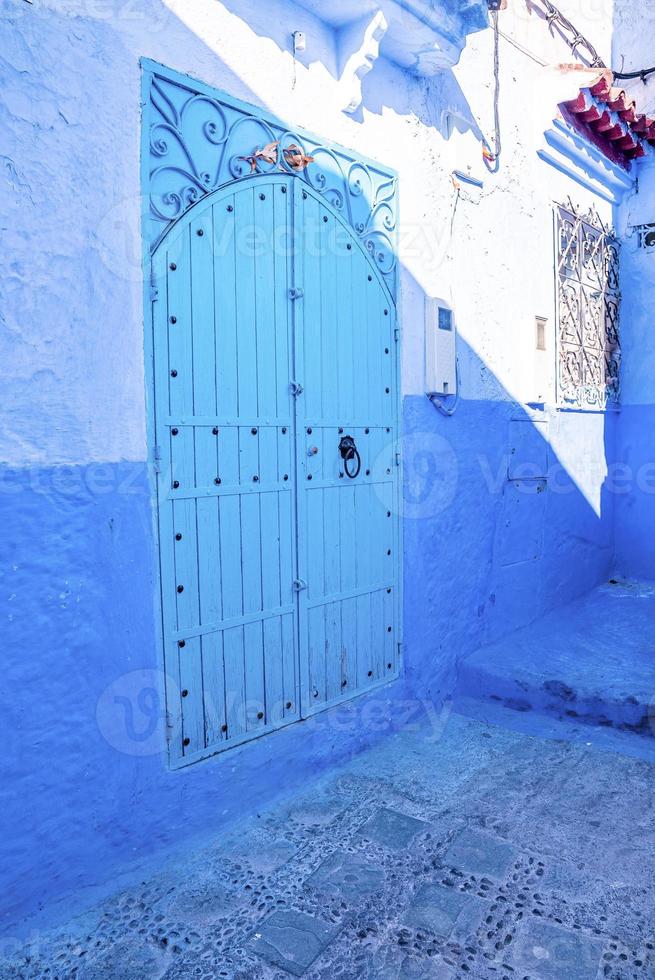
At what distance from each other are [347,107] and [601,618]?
372cm

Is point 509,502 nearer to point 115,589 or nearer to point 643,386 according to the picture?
point 643,386

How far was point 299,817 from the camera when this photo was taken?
293 cm

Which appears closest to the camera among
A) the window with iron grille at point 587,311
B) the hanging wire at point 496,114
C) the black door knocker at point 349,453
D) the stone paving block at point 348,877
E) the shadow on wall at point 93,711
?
Result: the shadow on wall at point 93,711

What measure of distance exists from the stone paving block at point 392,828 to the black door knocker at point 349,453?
4.80ft

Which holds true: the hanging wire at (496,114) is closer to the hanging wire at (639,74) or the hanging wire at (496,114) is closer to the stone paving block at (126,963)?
the hanging wire at (639,74)

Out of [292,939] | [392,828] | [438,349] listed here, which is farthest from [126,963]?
[438,349]

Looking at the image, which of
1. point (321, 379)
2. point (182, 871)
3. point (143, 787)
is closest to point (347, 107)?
point (321, 379)

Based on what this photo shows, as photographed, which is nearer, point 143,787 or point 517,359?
point 143,787

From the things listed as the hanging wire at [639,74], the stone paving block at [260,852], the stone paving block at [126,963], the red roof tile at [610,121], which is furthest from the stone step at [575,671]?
the hanging wire at [639,74]

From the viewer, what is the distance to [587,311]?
5.61 metres

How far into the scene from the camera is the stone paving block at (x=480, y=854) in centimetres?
258

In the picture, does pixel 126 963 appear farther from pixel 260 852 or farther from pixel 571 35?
pixel 571 35

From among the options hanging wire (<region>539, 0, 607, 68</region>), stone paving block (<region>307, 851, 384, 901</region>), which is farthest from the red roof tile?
stone paving block (<region>307, 851, 384, 901</region>)

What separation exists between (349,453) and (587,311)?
10.4 ft
